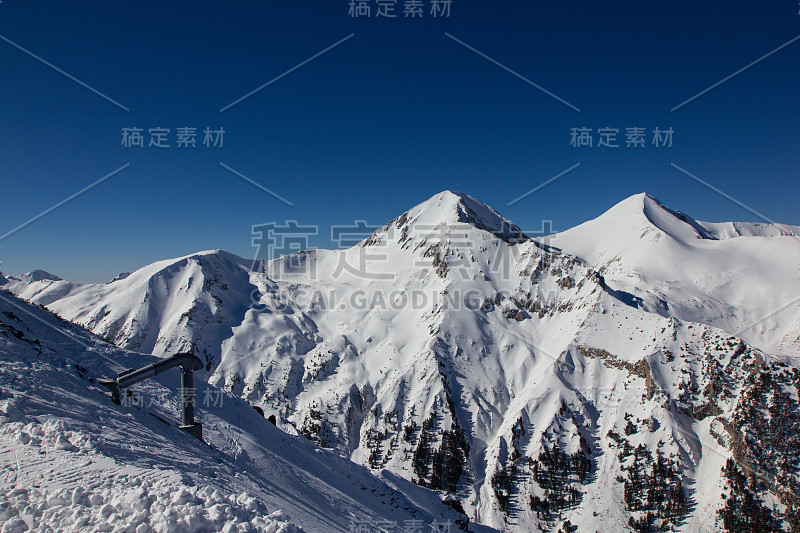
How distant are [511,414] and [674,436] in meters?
50.6

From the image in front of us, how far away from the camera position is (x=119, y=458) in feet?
42.1

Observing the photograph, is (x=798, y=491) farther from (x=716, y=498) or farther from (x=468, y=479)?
(x=468, y=479)

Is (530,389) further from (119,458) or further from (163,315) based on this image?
(163,315)

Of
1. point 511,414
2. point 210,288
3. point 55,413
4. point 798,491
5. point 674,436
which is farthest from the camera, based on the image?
point 210,288

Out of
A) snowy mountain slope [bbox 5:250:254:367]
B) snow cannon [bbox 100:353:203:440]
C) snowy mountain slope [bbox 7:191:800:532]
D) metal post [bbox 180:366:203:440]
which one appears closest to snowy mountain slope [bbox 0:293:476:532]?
snow cannon [bbox 100:353:203:440]

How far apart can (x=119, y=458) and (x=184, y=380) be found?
40.2ft

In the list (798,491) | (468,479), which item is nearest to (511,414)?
(468,479)

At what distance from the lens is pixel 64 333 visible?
2455cm

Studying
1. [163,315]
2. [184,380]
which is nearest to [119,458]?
[184,380]

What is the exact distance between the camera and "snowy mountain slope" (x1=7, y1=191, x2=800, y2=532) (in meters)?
115

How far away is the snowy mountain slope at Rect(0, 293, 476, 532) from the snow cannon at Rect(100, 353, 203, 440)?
2.40 feet

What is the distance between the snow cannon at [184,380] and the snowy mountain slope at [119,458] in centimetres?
73

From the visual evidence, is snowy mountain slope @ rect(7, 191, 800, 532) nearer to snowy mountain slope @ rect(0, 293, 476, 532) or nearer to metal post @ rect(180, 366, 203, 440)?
snowy mountain slope @ rect(0, 293, 476, 532)

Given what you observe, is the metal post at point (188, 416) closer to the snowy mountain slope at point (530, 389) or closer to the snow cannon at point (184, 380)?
the snow cannon at point (184, 380)
